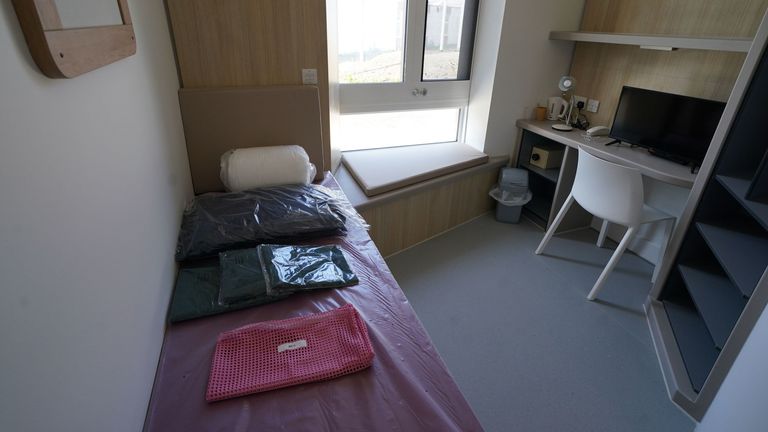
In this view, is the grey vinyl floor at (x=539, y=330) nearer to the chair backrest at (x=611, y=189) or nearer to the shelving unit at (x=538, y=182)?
the shelving unit at (x=538, y=182)

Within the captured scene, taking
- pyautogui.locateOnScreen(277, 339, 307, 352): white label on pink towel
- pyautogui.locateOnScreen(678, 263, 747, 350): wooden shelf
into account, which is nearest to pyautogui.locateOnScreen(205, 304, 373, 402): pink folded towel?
pyautogui.locateOnScreen(277, 339, 307, 352): white label on pink towel

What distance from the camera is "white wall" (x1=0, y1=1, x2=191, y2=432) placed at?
1.72ft

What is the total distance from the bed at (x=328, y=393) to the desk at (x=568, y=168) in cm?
186

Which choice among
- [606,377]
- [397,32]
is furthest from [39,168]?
[397,32]

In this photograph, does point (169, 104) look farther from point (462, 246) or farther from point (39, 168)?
point (462, 246)

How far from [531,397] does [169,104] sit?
2074 millimetres

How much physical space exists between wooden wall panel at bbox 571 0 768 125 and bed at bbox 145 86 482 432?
239 centimetres

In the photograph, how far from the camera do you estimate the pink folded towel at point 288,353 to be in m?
0.98

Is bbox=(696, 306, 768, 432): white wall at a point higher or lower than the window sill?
lower

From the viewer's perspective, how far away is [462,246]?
2.80 m

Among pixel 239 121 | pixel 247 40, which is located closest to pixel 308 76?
pixel 247 40

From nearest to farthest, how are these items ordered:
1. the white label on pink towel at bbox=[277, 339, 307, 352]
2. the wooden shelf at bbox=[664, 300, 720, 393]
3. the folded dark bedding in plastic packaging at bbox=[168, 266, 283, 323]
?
the white label on pink towel at bbox=[277, 339, 307, 352] < the folded dark bedding in plastic packaging at bbox=[168, 266, 283, 323] < the wooden shelf at bbox=[664, 300, 720, 393]

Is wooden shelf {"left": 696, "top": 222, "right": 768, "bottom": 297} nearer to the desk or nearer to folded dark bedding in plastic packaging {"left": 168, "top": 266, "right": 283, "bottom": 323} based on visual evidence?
the desk

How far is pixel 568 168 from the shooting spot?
2754 mm
